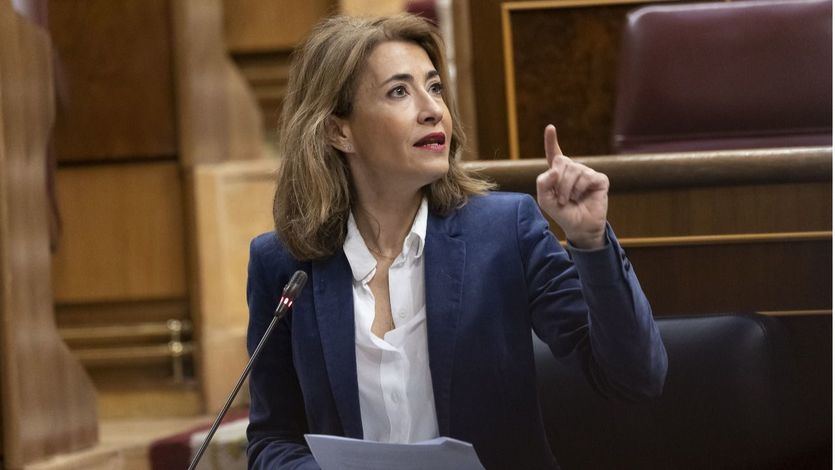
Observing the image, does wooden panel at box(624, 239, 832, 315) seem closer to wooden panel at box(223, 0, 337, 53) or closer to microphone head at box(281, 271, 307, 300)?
microphone head at box(281, 271, 307, 300)

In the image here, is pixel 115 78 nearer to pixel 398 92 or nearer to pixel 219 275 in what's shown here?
pixel 219 275

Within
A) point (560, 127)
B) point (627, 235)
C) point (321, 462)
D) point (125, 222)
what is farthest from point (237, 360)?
point (321, 462)

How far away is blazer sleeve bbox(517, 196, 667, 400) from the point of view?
2.10 feet

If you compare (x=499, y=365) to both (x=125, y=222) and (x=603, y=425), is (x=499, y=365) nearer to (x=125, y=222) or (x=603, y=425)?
(x=603, y=425)

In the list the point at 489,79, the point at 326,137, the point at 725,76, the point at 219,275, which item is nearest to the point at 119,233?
the point at 219,275

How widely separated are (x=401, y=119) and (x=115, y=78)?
4.02 feet

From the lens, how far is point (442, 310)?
0.72 metres

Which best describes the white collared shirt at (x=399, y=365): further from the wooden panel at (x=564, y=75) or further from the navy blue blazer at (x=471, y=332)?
the wooden panel at (x=564, y=75)

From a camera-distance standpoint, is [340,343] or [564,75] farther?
[564,75]

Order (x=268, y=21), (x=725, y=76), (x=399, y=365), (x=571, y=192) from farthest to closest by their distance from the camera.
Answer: (x=268, y=21) → (x=725, y=76) → (x=399, y=365) → (x=571, y=192)

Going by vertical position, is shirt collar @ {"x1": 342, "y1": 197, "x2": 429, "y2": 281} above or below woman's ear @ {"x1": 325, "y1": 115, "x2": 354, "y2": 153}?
below

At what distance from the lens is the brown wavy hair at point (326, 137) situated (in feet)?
2.47

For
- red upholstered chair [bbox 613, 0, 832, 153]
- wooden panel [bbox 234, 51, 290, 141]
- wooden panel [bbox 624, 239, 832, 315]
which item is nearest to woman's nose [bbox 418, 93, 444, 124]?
wooden panel [bbox 624, 239, 832, 315]

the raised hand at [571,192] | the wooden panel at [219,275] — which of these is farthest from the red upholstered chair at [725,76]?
the wooden panel at [219,275]
